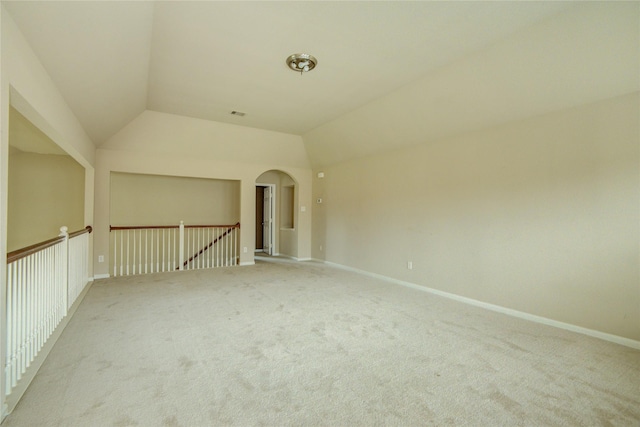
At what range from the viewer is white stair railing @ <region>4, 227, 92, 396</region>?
189cm

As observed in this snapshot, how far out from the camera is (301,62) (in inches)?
121

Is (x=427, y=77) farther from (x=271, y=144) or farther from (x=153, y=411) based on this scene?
(x=153, y=411)

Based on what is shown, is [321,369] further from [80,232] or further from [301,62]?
[80,232]

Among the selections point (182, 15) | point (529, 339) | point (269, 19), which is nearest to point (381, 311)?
point (529, 339)

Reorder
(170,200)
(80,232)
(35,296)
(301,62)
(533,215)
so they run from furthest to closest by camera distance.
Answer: (170,200) < (80,232) < (533,215) < (301,62) < (35,296)

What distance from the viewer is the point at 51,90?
2471mm

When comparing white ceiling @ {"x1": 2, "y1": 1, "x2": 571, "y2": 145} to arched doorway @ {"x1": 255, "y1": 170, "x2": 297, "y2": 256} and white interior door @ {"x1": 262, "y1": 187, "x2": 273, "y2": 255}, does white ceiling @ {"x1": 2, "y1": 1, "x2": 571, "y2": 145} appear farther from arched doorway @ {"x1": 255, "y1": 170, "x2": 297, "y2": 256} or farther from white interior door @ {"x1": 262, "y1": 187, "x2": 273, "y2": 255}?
white interior door @ {"x1": 262, "y1": 187, "x2": 273, "y2": 255}

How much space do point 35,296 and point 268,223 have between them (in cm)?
603

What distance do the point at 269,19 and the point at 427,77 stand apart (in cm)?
193

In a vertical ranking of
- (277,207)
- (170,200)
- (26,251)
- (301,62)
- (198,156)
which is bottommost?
(26,251)

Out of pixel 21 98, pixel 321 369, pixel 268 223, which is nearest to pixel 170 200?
pixel 268 223

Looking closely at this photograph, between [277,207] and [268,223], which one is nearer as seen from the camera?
[277,207]

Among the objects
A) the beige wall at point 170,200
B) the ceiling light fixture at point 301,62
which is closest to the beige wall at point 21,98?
the ceiling light fixture at point 301,62

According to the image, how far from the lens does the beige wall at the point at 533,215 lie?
2.69 meters
